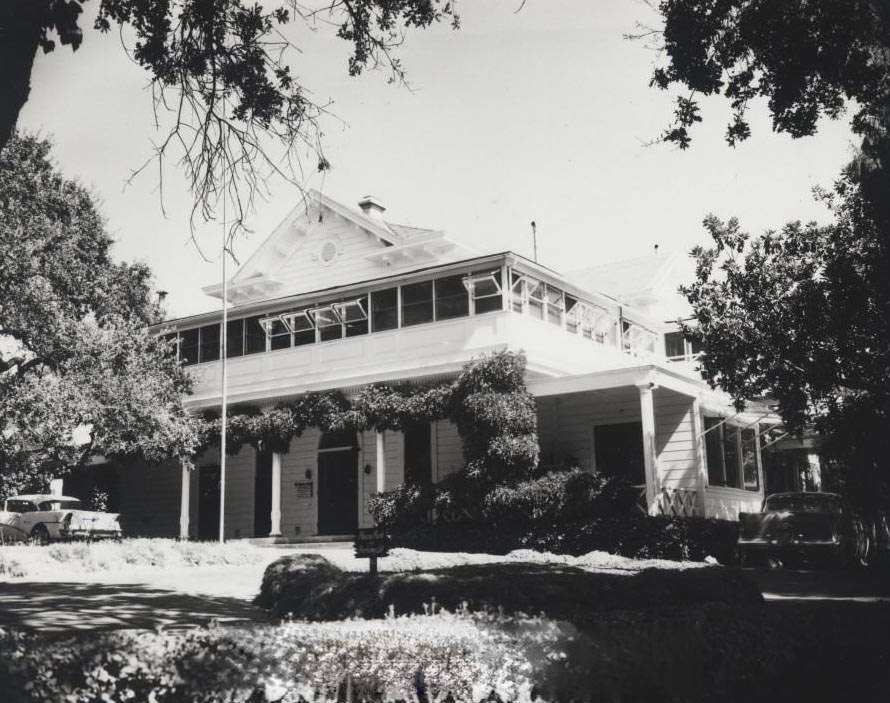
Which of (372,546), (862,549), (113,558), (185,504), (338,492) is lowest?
(862,549)

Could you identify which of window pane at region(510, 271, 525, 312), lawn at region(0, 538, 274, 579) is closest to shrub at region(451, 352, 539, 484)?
window pane at region(510, 271, 525, 312)

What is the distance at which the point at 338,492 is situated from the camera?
25.1m

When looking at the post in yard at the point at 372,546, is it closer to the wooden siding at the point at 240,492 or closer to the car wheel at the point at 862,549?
the car wheel at the point at 862,549

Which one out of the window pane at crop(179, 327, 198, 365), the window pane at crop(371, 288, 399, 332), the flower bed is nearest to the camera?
the flower bed

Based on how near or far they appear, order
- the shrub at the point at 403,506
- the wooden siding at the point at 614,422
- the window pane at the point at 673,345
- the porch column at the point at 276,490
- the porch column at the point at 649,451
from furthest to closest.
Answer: the window pane at the point at 673,345
the porch column at the point at 276,490
the wooden siding at the point at 614,422
the shrub at the point at 403,506
the porch column at the point at 649,451

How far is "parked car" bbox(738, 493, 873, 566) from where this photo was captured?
55.8 feet

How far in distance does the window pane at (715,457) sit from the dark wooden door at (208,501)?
14.8 metres

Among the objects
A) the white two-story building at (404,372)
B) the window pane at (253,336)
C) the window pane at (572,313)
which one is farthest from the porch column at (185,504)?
the window pane at (572,313)

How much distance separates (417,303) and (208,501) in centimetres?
1033

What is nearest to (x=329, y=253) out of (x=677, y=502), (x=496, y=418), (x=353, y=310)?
(x=353, y=310)

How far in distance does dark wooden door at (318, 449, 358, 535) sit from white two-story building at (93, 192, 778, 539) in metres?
0.04

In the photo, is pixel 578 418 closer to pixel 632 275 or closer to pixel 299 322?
pixel 299 322

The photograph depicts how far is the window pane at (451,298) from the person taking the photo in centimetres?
2228

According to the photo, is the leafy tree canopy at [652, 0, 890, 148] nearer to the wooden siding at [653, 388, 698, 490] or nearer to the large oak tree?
the large oak tree
